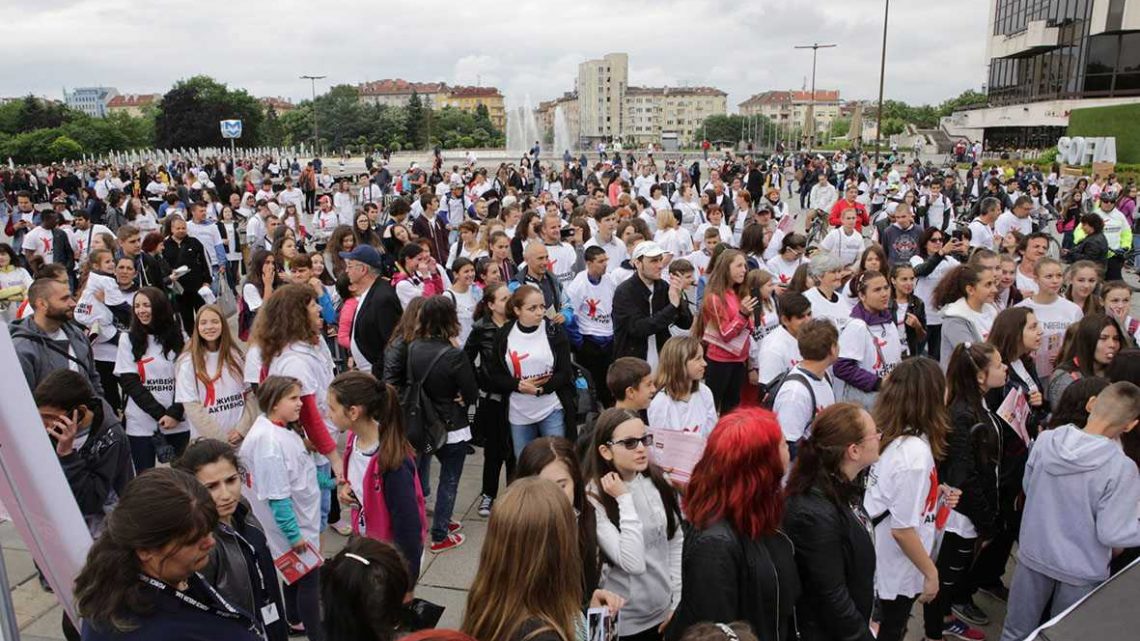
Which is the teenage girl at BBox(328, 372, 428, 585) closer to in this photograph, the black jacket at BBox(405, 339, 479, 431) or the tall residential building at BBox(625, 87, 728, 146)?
Answer: the black jacket at BBox(405, 339, 479, 431)

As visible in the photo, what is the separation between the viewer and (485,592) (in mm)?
2348

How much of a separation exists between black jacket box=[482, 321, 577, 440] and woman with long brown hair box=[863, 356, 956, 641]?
223 centimetres

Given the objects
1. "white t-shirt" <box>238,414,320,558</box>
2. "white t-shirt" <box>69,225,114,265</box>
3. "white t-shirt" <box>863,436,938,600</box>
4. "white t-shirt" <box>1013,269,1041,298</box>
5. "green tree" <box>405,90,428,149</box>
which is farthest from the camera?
"green tree" <box>405,90,428,149</box>

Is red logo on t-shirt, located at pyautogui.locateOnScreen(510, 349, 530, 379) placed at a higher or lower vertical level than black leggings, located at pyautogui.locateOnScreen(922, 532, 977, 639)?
higher

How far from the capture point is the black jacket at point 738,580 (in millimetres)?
2471

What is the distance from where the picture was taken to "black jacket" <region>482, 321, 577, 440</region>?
5.11 meters

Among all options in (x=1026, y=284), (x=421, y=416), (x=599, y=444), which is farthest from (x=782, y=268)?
(x=599, y=444)

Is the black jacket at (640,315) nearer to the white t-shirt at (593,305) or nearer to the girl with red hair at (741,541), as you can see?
the white t-shirt at (593,305)

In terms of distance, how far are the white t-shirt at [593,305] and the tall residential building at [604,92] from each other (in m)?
169

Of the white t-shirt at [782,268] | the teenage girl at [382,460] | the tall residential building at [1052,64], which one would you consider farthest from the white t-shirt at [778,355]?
the tall residential building at [1052,64]

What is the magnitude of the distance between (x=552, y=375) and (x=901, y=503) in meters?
2.44

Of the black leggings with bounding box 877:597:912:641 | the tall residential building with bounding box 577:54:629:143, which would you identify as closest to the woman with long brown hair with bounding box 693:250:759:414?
the black leggings with bounding box 877:597:912:641

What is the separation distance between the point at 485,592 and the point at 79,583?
45.9 inches

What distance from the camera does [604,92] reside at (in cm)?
17525
